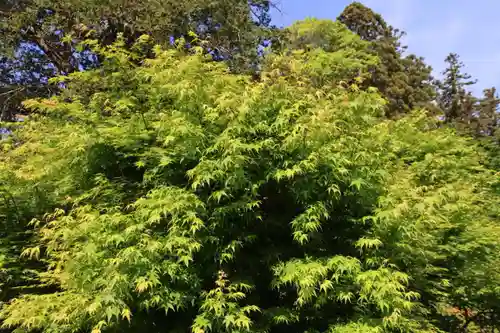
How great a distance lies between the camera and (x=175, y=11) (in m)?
12.3

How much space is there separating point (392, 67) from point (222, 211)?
62.8 ft

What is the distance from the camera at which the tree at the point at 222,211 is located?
15.1ft

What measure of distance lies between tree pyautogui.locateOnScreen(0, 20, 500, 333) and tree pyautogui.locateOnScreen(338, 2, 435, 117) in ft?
50.4

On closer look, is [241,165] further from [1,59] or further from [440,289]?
[1,59]

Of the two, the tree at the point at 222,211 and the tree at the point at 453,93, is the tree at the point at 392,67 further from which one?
the tree at the point at 222,211

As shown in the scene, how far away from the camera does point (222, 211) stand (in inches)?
191

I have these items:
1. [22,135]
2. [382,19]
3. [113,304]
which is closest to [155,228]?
[113,304]

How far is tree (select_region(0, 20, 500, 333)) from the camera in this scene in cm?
459

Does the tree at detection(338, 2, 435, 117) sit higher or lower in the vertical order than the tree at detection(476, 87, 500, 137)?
higher

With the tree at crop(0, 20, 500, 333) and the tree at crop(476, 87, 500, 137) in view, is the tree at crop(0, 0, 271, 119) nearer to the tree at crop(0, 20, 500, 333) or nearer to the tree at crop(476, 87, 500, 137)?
the tree at crop(0, 20, 500, 333)

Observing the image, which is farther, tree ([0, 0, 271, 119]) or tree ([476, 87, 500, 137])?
tree ([476, 87, 500, 137])

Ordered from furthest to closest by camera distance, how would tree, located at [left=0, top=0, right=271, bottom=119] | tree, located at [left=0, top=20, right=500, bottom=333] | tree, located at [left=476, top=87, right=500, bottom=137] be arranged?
1. tree, located at [left=476, top=87, right=500, bottom=137]
2. tree, located at [left=0, top=0, right=271, bottom=119]
3. tree, located at [left=0, top=20, right=500, bottom=333]

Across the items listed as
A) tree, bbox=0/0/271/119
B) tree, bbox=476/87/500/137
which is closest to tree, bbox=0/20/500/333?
tree, bbox=0/0/271/119

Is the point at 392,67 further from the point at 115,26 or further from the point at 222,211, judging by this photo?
the point at 222,211
